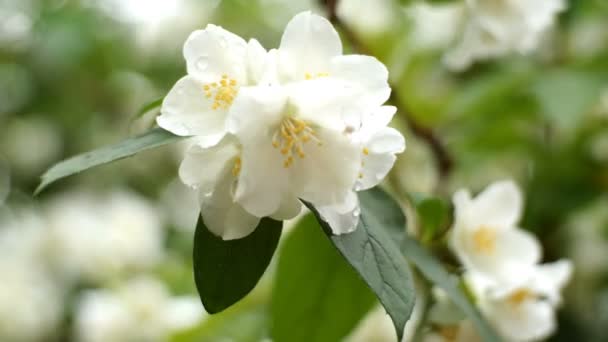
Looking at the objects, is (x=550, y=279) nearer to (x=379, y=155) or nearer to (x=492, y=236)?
(x=492, y=236)

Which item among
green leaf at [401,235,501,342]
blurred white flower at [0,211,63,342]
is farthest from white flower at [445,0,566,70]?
blurred white flower at [0,211,63,342]

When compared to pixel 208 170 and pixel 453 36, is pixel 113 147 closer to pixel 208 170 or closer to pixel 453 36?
pixel 208 170

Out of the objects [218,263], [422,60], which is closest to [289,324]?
[218,263]

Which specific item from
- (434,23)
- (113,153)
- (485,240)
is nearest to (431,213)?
(485,240)

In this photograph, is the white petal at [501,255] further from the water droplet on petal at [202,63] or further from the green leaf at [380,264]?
the water droplet on petal at [202,63]

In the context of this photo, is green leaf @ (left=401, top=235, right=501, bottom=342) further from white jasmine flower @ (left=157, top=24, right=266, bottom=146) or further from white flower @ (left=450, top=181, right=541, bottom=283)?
white jasmine flower @ (left=157, top=24, right=266, bottom=146)
